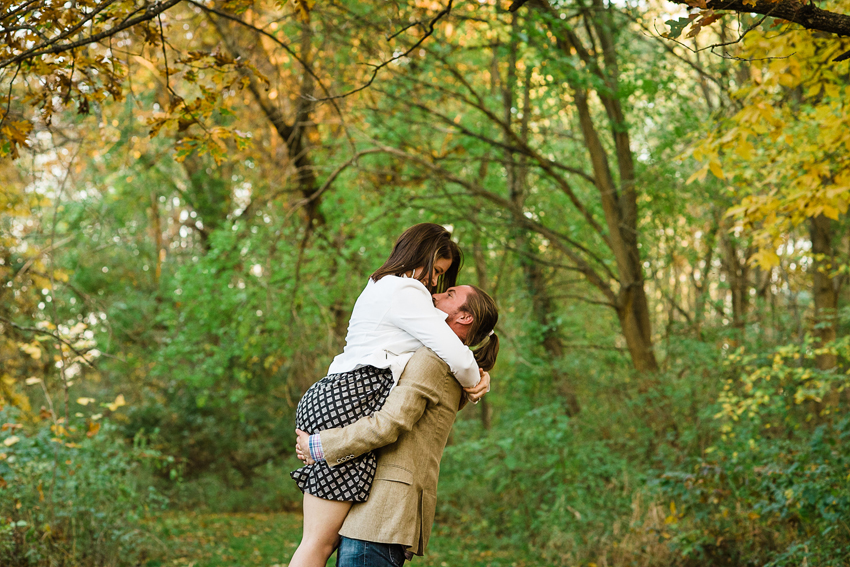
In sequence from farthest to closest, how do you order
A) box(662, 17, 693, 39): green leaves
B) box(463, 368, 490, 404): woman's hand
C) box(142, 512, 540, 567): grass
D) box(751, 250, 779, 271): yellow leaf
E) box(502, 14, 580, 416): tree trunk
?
box(502, 14, 580, 416): tree trunk, box(142, 512, 540, 567): grass, box(751, 250, 779, 271): yellow leaf, box(463, 368, 490, 404): woman's hand, box(662, 17, 693, 39): green leaves

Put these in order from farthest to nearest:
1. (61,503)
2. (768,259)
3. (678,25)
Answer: (61,503), (768,259), (678,25)

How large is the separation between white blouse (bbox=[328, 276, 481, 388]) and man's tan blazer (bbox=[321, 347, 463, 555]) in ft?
0.18

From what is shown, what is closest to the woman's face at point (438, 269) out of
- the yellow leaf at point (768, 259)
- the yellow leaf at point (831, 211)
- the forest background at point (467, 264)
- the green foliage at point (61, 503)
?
the forest background at point (467, 264)

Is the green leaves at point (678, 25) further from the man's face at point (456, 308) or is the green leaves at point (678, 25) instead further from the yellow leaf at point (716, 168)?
the yellow leaf at point (716, 168)

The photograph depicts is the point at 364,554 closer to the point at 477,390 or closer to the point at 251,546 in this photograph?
the point at 477,390

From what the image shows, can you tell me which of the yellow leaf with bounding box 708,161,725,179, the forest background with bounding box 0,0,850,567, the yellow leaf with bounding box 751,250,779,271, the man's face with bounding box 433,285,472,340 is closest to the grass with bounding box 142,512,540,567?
the forest background with bounding box 0,0,850,567

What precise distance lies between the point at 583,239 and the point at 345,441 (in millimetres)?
8605

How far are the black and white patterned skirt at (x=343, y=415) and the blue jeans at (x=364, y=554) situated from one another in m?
0.13

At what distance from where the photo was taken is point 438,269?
2436mm

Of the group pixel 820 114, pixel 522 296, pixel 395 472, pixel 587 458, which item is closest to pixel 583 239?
pixel 522 296

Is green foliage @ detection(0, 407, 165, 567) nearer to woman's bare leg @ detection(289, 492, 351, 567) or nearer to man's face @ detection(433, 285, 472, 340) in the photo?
woman's bare leg @ detection(289, 492, 351, 567)

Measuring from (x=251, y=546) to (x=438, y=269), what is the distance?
6623 mm

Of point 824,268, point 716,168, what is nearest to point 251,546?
point 716,168

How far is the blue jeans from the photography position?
6.83 ft
